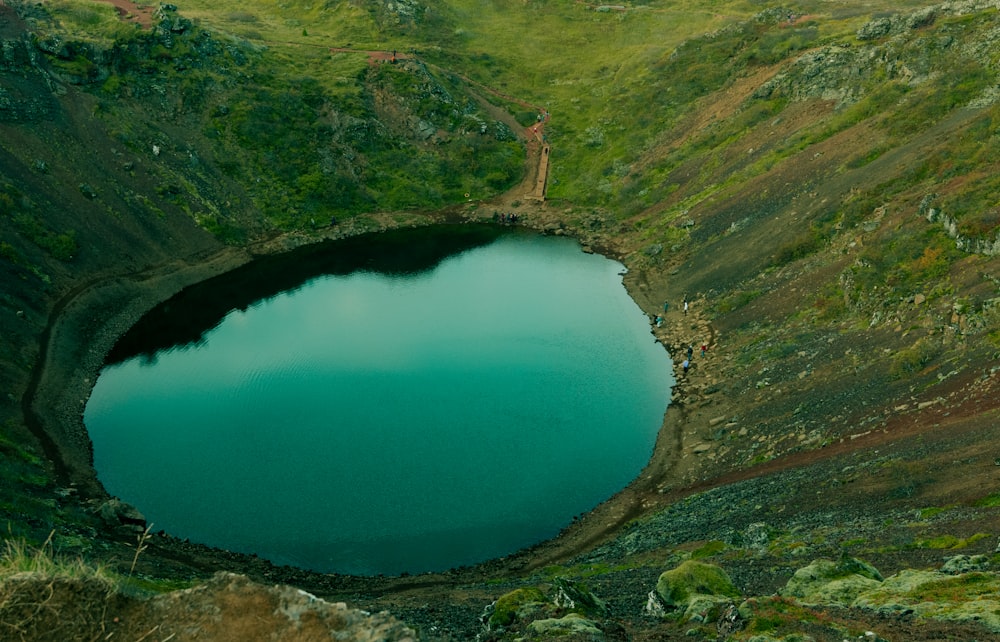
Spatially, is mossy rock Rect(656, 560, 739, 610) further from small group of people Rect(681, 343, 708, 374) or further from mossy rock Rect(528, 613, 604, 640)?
small group of people Rect(681, 343, 708, 374)

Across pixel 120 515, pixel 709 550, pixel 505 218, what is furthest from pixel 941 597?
pixel 505 218

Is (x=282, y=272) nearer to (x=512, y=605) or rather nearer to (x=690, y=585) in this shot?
(x=512, y=605)

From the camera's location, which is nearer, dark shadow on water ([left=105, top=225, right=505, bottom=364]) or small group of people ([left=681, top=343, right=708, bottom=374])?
small group of people ([left=681, top=343, right=708, bottom=374])

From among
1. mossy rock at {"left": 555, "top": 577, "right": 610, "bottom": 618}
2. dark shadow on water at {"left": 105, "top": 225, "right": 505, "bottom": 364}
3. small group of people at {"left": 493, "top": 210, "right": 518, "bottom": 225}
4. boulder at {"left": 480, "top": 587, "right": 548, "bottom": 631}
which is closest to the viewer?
mossy rock at {"left": 555, "top": 577, "right": 610, "bottom": 618}

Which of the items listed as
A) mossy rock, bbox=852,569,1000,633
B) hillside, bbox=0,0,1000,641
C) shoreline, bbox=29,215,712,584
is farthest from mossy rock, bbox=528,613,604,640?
shoreline, bbox=29,215,712,584

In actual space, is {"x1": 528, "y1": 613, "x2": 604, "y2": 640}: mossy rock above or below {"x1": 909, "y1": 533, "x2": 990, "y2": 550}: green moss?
below

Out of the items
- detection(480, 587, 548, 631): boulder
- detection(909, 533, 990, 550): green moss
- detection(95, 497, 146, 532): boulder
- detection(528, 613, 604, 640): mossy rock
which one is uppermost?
detection(909, 533, 990, 550): green moss

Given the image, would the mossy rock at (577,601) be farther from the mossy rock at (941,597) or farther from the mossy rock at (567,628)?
the mossy rock at (941,597)
